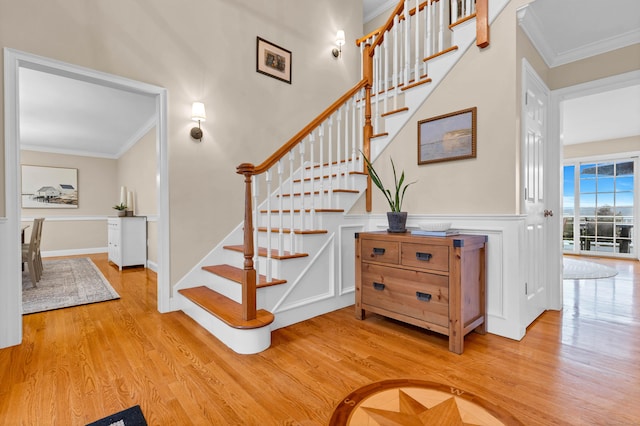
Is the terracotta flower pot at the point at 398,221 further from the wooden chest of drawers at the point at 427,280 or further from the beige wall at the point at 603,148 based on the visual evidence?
the beige wall at the point at 603,148

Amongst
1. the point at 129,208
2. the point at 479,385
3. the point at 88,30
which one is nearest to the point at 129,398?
the point at 479,385

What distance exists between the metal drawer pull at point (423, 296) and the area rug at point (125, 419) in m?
1.67

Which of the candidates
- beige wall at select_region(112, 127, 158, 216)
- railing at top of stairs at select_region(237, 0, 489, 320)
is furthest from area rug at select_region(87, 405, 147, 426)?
beige wall at select_region(112, 127, 158, 216)

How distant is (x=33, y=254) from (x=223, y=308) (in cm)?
308

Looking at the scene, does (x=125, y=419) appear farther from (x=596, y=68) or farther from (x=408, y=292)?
(x=596, y=68)

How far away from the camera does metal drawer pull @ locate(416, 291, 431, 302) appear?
203 cm

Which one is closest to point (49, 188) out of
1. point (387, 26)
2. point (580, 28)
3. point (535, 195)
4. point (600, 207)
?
point (387, 26)

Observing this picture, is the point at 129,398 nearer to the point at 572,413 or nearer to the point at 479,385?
the point at 479,385

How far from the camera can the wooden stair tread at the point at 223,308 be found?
1942mm

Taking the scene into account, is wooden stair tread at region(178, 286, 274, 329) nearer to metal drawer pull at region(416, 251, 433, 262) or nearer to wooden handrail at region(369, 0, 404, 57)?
metal drawer pull at region(416, 251, 433, 262)

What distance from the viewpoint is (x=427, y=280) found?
2035mm

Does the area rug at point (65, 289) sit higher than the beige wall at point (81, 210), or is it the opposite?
the beige wall at point (81, 210)

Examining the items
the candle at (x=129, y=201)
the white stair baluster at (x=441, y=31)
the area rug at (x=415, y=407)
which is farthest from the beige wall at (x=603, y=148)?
the candle at (x=129, y=201)

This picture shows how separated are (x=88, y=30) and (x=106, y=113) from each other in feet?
9.32
